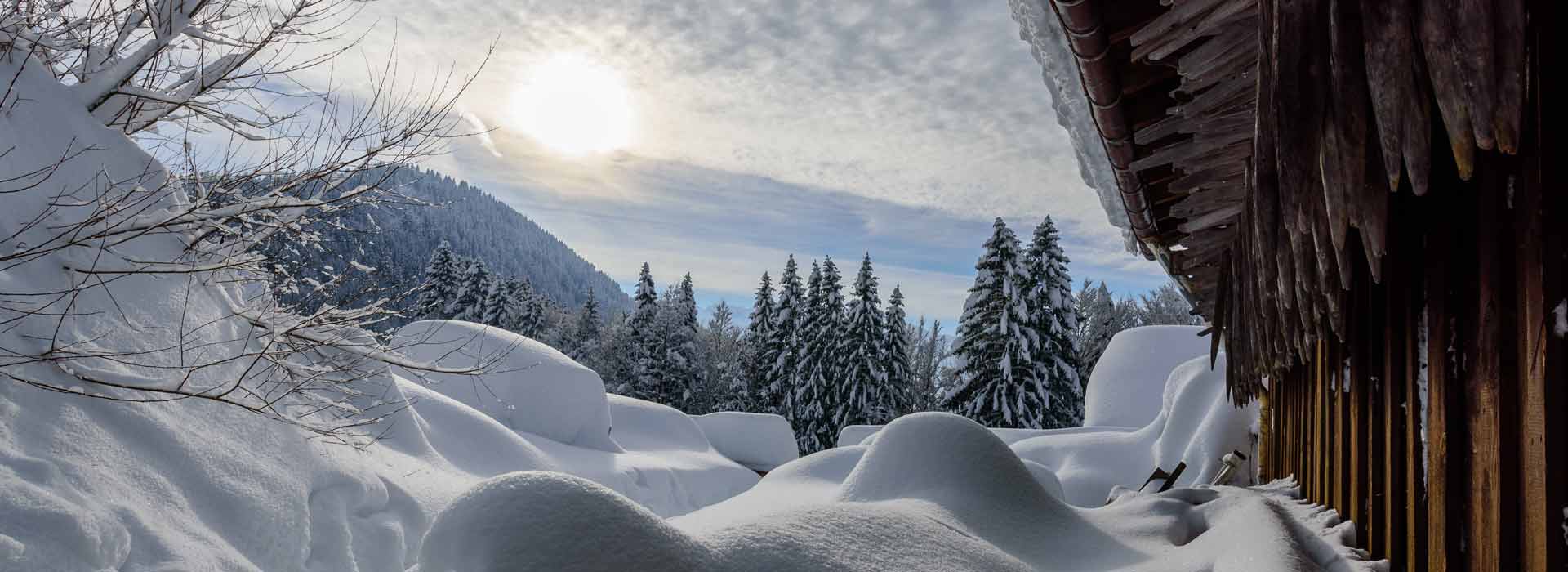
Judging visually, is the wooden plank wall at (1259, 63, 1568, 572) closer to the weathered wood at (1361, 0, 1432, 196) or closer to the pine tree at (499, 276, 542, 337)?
the weathered wood at (1361, 0, 1432, 196)

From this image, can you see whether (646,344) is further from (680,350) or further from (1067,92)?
(1067,92)

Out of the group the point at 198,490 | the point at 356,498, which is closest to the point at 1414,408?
the point at 198,490

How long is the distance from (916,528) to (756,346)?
1363 inches

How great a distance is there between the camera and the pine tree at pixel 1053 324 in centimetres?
2697

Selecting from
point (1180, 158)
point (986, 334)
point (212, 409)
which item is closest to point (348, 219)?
point (212, 409)

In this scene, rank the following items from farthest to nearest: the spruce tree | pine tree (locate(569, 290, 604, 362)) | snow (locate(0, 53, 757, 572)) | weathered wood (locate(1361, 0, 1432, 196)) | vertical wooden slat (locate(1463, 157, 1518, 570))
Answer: pine tree (locate(569, 290, 604, 362)), the spruce tree, snow (locate(0, 53, 757, 572)), vertical wooden slat (locate(1463, 157, 1518, 570)), weathered wood (locate(1361, 0, 1432, 196))

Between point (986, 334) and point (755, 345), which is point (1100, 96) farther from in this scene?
point (755, 345)

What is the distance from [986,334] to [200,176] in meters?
24.2

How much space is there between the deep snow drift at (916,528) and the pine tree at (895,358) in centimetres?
2797

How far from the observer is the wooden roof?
3.34 feet

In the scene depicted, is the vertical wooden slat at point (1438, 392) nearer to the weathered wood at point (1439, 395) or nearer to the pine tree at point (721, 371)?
the weathered wood at point (1439, 395)

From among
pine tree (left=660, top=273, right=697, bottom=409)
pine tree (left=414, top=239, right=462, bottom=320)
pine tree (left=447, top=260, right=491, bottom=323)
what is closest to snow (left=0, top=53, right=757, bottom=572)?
pine tree (left=660, top=273, right=697, bottom=409)

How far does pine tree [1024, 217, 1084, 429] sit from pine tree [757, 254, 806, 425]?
11277 millimetres

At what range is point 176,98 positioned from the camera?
20.1ft
